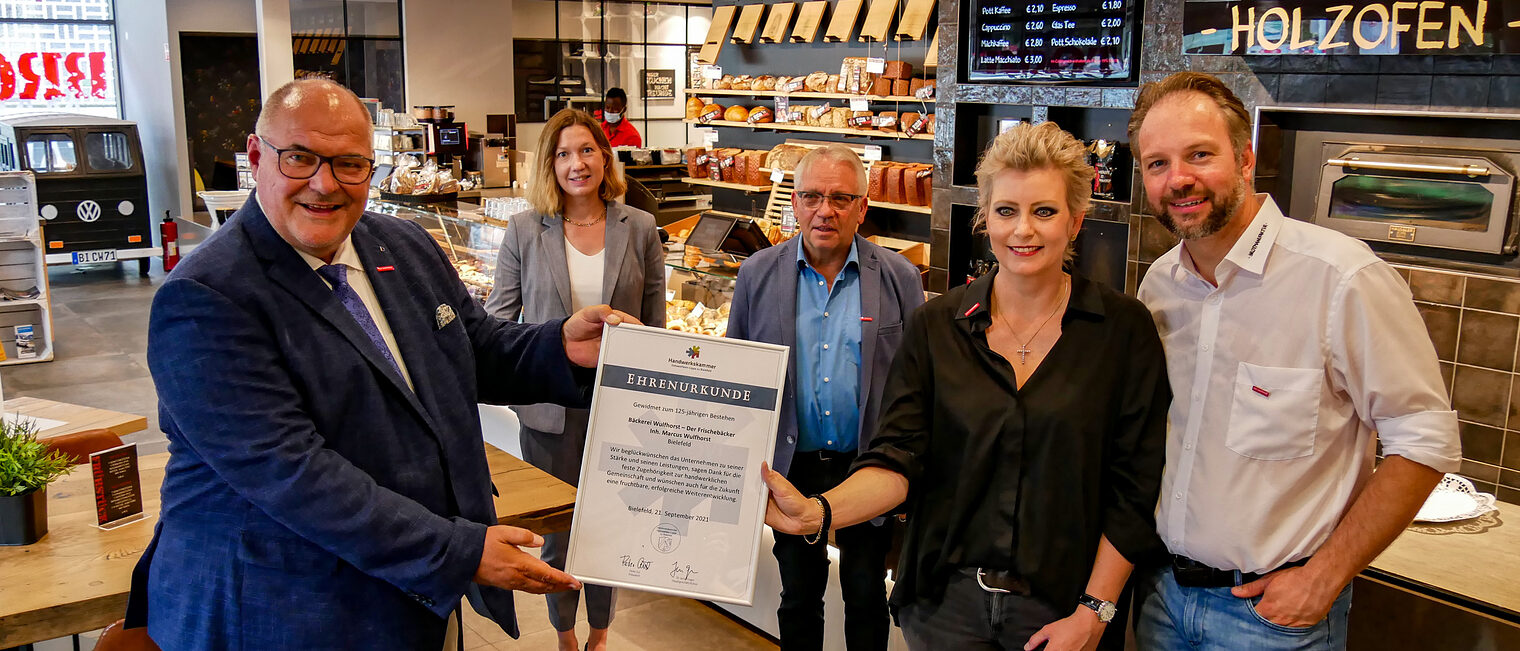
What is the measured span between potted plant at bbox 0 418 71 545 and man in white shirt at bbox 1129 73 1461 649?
93.9 inches

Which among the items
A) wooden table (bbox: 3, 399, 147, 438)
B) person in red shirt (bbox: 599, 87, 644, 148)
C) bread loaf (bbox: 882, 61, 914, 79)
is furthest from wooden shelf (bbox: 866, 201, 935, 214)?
wooden table (bbox: 3, 399, 147, 438)

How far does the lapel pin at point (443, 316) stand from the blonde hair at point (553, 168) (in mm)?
1615

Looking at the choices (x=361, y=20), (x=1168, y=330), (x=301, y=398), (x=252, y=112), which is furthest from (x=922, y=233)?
(x=252, y=112)

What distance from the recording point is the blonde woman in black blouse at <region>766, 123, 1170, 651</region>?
1.89 m

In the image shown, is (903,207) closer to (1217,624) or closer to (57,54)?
(1217,624)

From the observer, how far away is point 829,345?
9.37ft

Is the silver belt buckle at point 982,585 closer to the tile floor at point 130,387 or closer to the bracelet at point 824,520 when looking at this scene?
the bracelet at point 824,520

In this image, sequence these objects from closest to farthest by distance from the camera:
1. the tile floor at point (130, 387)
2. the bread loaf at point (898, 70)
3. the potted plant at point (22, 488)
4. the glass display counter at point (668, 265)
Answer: the potted plant at point (22, 488) → the tile floor at point (130, 387) → the glass display counter at point (668, 265) → the bread loaf at point (898, 70)

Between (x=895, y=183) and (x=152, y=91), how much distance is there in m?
10.2

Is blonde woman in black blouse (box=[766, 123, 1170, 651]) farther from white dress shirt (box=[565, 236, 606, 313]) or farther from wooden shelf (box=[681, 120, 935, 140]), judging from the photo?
wooden shelf (box=[681, 120, 935, 140])

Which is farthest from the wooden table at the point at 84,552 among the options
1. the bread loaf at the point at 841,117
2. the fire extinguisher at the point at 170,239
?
the fire extinguisher at the point at 170,239

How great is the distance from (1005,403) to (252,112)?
14.4m

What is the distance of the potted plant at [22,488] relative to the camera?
243 centimetres

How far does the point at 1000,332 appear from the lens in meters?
1.98
